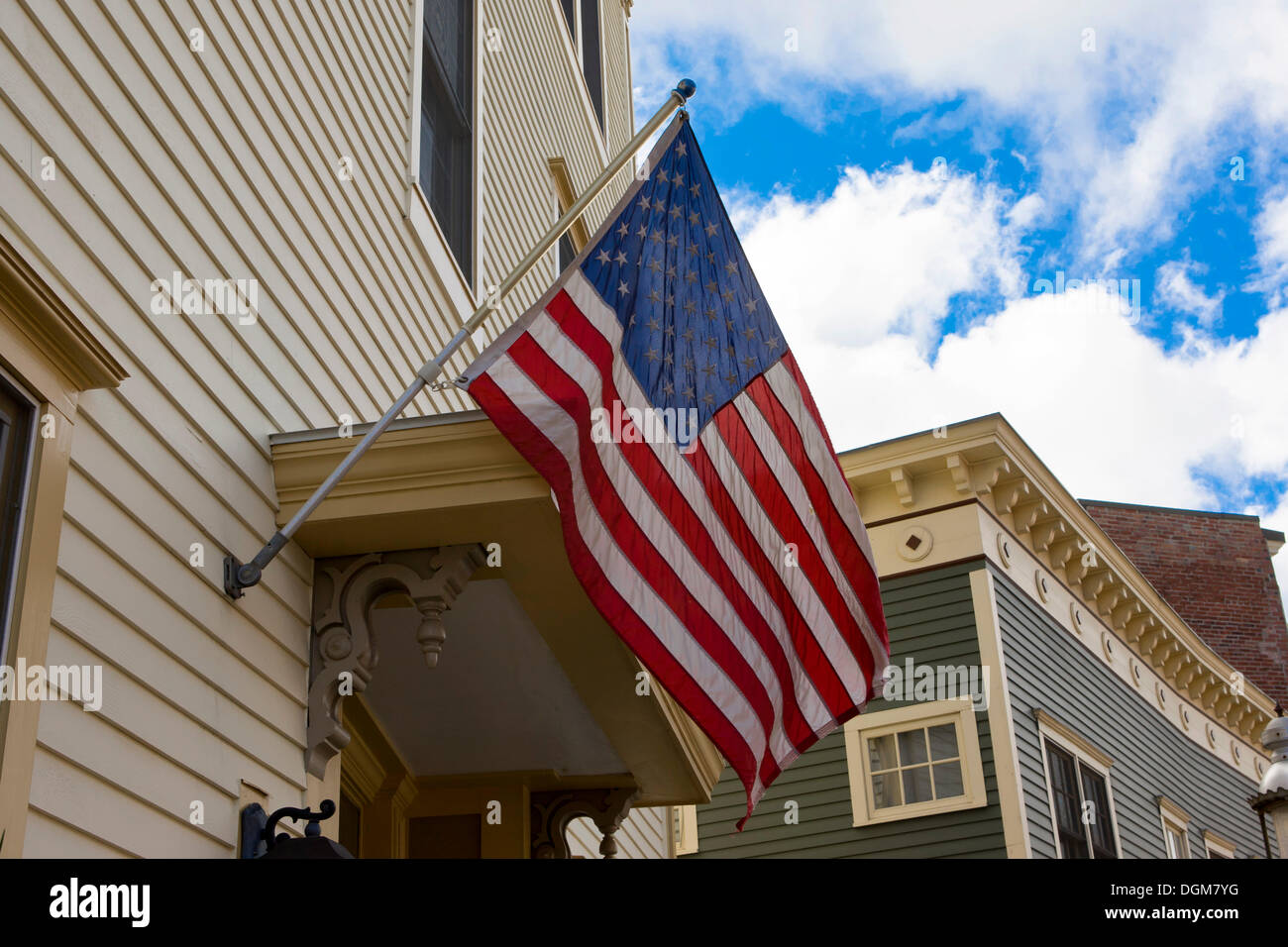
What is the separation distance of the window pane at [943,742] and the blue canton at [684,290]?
10.4m

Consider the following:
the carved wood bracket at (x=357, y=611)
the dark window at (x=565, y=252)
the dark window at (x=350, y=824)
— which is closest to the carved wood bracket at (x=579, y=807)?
the dark window at (x=350, y=824)

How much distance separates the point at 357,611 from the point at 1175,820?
17.1 metres

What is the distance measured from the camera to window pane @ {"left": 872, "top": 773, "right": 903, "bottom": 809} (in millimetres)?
15812

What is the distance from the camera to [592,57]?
15.3m

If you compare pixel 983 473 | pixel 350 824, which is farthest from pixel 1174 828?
pixel 350 824

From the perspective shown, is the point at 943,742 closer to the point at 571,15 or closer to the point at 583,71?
the point at 583,71

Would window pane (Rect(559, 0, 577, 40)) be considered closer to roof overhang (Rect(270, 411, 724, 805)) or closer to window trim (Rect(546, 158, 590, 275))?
window trim (Rect(546, 158, 590, 275))

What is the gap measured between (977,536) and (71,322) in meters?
→ 13.6

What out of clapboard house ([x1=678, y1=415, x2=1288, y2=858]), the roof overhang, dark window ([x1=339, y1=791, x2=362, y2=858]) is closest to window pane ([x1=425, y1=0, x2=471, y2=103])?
the roof overhang

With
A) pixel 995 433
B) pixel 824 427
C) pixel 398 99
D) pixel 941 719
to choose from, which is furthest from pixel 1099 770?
pixel 398 99

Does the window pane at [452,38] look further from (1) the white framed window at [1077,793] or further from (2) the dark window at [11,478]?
(1) the white framed window at [1077,793]

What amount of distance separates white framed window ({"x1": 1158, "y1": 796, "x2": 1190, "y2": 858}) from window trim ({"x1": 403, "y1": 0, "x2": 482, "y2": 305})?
14.4m

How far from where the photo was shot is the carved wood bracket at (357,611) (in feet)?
17.2
